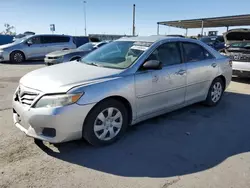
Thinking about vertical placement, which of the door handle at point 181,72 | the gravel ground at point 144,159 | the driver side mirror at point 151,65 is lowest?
the gravel ground at point 144,159

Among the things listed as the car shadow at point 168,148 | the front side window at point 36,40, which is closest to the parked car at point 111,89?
the car shadow at point 168,148

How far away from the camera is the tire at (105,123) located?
3.12 meters

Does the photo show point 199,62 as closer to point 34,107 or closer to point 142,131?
point 142,131

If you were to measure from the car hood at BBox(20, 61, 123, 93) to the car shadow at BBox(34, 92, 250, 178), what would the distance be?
0.88m

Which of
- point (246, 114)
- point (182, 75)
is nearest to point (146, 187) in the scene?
point (182, 75)

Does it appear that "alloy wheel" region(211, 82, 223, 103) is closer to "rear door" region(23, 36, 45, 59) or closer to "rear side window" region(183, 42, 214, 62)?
"rear side window" region(183, 42, 214, 62)

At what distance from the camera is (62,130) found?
9.53 feet

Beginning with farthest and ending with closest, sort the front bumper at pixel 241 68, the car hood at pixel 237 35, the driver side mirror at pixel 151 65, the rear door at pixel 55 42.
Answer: the rear door at pixel 55 42
the car hood at pixel 237 35
the front bumper at pixel 241 68
the driver side mirror at pixel 151 65

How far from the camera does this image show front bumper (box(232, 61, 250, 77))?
7359 millimetres

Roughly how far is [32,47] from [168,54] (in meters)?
11.8

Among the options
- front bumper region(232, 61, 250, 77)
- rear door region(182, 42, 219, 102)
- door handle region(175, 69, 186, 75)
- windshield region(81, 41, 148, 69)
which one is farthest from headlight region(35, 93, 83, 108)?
front bumper region(232, 61, 250, 77)

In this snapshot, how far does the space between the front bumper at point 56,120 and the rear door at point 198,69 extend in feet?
7.35

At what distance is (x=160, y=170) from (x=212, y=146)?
3.46 feet

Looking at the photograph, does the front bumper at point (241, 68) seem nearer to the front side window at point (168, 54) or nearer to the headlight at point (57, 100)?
the front side window at point (168, 54)
